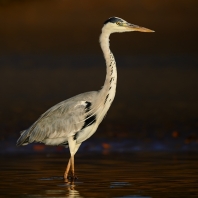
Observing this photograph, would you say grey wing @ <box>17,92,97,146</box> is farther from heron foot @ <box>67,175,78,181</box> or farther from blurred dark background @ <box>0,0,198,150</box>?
blurred dark background @ <box>0,0,198,150</box>

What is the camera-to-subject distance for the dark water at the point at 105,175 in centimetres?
1252

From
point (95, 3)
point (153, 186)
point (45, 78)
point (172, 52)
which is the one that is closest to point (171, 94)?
point (45, 78)

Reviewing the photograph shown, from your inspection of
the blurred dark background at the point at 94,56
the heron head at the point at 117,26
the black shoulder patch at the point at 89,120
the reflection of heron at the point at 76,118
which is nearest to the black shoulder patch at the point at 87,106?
the reflection of heron at the point at 76,118

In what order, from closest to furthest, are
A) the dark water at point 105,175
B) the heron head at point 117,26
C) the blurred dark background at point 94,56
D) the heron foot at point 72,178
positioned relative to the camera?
the dark water at point 105,175 → the heron foot at point 72,178 → the heron head at point 117,26 → the blurred dark background at point 94,56

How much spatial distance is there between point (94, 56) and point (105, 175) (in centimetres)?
1865

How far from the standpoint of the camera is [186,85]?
27.6 meters

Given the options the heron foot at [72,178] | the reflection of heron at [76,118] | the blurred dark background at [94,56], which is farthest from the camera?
the blurred dark background at [94,56]

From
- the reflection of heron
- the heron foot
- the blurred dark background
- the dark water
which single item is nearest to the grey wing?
the reflection of heron

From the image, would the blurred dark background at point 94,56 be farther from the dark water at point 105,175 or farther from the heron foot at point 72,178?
the heron foot at point 72,178

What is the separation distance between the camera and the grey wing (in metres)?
14.8

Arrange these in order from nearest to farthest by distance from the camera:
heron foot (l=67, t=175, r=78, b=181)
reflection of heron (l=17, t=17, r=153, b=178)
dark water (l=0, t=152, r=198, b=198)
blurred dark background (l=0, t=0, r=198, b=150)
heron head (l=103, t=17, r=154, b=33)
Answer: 1. dark water (l=0, t=152, r=198, b=198)
2. heron foot (l=67, t=175, r=78, b=181)
3. reflection of heron (l=17, t=17, r=153, b=178)
4. heron head (l=103, t=17, r=154, b=33)
5. blurred dark background (l=0, t=0, r=198, b=150)

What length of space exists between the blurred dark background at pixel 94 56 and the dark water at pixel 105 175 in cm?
490

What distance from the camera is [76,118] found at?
14.8 metres

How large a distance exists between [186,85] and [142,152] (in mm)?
9985
